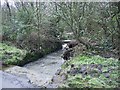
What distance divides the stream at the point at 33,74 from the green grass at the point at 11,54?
1.40ft

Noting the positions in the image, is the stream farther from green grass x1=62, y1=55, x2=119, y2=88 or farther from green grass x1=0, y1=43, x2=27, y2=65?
green grass x1=62, y1=55, x2=119, y2=88

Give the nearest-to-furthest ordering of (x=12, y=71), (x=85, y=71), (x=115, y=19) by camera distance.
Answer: (x=85, y=71), (x=115, y=19), (x=12, y=71)

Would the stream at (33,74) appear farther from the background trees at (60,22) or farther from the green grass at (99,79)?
the background trees at (60,22)

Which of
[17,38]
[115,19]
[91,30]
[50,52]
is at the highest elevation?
[115,19]

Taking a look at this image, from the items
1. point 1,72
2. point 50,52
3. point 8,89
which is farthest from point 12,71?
Result: point 50,52

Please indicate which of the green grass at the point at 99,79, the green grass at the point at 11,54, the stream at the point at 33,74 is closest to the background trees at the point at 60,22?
the green grass at the point at 11,54

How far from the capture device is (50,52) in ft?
34.3

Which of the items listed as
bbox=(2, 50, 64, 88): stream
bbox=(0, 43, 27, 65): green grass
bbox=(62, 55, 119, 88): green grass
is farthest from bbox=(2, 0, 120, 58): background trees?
bbox=(2, 50, 64, 88): stream

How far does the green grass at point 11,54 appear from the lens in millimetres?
7766

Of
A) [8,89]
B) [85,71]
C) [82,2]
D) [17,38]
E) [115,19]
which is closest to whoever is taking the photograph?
[8,89]

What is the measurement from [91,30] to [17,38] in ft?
11.2

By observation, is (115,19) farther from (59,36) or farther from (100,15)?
(59,36)

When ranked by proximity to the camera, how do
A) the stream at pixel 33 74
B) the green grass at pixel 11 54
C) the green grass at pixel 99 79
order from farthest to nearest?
1. the green grass at pixel 11 54
2. the stream at pixel 33 74
3. the green grass at pixel 99 79

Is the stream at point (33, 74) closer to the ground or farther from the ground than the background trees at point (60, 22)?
closer to the ground
